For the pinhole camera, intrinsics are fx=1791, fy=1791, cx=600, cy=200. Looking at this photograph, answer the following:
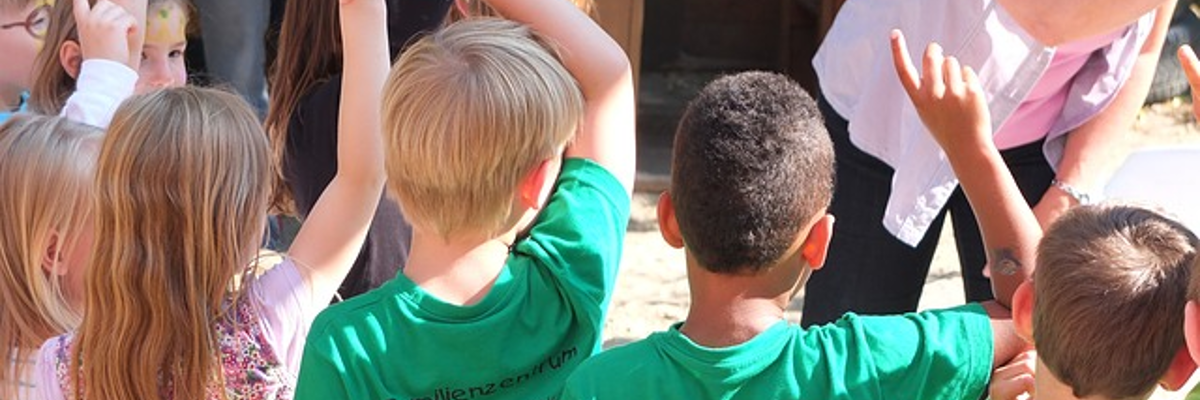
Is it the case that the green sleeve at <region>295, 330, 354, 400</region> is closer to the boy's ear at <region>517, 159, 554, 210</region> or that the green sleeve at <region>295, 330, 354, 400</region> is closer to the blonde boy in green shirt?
the blonde boy in green shirt

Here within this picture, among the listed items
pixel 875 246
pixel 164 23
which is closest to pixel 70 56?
pixel 164 23

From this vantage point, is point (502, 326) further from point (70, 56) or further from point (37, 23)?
point (37, 23)

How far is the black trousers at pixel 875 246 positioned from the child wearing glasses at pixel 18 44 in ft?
4.66

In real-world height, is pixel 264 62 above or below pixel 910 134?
below

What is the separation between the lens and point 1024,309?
1932 millimetres

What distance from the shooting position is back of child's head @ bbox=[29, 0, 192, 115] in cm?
300

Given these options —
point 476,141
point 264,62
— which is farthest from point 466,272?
point 264,62

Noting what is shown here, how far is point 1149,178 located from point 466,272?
3.99 ft

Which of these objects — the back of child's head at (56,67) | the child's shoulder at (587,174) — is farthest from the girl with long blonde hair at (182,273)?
the back of child's head at (56,67)

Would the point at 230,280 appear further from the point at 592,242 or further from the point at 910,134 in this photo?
the point at 910,134

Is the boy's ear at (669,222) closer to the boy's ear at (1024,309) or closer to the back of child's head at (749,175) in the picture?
the back of child's head at (749,175)

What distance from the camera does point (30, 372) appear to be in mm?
2318

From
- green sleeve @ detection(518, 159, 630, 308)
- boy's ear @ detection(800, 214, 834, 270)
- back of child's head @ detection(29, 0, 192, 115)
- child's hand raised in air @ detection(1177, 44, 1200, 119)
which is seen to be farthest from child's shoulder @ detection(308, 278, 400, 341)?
back of child's head @ detection(29, 0, 192, 115)

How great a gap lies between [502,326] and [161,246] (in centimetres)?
43
